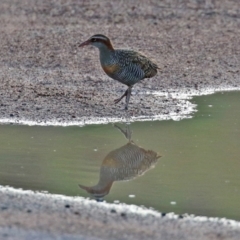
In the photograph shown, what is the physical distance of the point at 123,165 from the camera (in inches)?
411

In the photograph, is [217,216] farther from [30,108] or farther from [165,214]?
[30,108]

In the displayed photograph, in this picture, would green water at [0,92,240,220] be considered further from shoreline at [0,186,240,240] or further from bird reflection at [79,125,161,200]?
shoreline at [0,186,240,240]

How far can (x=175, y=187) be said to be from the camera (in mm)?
9562

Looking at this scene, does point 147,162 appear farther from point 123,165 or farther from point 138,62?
point 138,62

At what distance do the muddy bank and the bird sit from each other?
464mm

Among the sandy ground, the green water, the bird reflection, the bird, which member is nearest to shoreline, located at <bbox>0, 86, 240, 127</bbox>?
the sandy ground

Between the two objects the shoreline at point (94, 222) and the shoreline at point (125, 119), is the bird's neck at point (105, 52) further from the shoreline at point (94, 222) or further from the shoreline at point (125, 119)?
the shoreline at point (94, 222)

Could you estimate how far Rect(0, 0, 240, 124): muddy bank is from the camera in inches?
535

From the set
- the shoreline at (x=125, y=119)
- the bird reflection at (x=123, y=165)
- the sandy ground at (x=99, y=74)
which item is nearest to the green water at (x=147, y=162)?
the bird reflection at (x=123, y=165)

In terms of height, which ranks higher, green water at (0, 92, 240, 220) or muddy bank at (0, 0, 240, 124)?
green water at (0, 92, 240, 220)

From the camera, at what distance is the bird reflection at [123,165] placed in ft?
31.1

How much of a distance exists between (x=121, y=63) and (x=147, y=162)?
119 inches

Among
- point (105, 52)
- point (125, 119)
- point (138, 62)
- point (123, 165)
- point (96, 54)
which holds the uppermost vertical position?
point (105, 52)

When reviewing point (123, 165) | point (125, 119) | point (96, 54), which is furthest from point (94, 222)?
point (96, 54)
